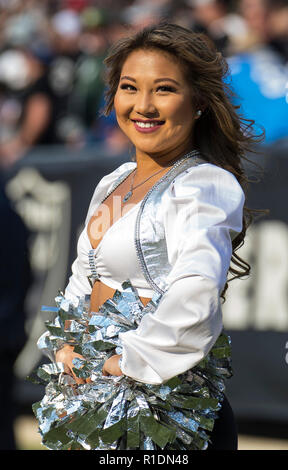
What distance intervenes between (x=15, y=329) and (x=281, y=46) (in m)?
Answer: 3.90

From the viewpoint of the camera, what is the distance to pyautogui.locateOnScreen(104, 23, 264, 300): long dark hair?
2.57 meters

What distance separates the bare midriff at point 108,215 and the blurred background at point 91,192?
57.9 inches

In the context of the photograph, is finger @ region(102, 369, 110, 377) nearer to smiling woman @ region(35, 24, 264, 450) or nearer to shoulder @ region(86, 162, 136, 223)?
smiling woman @ region(35, 24, 264, 450)

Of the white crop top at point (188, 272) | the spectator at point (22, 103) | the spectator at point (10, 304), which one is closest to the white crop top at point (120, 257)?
the white crop top at point (188, 272)

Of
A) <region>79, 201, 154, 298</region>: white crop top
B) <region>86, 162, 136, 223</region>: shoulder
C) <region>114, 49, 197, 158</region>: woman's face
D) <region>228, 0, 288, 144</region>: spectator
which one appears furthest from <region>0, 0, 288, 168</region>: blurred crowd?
<region>79, 201, 154, 298</region>: white crop top

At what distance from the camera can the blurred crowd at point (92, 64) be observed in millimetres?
6473

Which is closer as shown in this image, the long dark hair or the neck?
the long dark hair

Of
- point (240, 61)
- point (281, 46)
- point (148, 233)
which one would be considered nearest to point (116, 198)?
point (148, 233)

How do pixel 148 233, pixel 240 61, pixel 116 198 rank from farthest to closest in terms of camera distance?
pixel 240 61, pixel 116 198, pixel 148 233

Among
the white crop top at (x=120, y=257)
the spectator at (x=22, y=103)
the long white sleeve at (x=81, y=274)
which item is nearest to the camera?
the white crop top at (x=120, y=257)

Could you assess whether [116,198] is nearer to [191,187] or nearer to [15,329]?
[191,187]

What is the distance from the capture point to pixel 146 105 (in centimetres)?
257

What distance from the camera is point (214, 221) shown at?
2.36 m

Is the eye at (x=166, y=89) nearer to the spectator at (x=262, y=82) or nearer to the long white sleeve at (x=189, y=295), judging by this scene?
the long white sleeve at (x=189, y=295)
